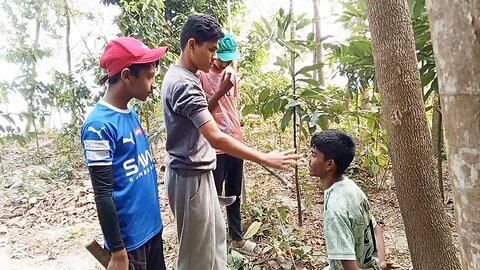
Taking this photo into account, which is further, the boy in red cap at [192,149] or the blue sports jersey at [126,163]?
the boy in red cap at [192,149]

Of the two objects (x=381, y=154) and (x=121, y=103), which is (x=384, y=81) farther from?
(x=381, y=154)

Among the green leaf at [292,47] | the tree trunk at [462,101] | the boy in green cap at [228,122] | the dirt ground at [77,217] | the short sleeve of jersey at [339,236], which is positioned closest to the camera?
the tree trunk at [462,101]

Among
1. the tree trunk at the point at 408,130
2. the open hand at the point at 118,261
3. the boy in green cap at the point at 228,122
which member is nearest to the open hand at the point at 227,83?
the boy in green cap at the point at 228,122

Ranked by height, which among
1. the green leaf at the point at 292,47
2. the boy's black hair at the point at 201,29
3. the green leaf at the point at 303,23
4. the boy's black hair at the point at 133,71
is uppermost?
the green leaf at the point at 303,23

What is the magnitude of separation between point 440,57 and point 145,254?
1.49m

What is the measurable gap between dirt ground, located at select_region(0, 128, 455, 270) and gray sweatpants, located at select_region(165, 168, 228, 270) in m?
0.85

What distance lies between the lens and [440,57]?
2.39 ft

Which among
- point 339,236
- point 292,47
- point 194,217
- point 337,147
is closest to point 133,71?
point 194,217

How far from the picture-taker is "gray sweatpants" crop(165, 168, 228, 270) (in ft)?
6.46

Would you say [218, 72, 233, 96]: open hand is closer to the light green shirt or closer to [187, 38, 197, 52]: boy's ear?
[187, 38, 197, 52]: boy's ear

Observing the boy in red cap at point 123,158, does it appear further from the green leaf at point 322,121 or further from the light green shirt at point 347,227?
the green leaf at point 322,121

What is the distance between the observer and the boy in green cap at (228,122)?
2.62 m

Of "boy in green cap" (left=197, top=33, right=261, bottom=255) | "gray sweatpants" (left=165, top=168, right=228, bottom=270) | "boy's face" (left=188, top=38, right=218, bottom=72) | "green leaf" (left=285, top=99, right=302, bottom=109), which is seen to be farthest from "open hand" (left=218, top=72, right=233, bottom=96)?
"green leaf" (left=285, top=99, right=302, bottom=109)

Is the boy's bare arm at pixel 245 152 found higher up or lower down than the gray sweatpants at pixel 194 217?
higher up
